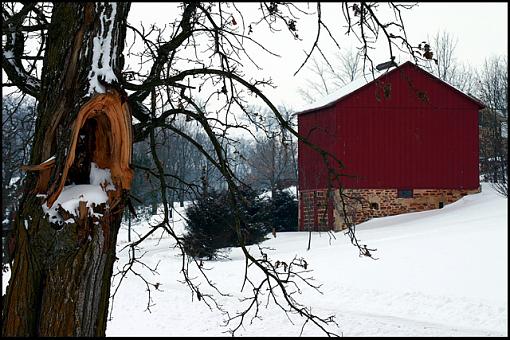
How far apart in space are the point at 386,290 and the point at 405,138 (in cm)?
1473

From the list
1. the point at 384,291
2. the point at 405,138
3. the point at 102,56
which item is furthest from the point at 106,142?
the point at 405,138

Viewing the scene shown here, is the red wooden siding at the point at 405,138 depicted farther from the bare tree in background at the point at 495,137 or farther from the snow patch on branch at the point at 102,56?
the snow patch on branch at the point at 102,56

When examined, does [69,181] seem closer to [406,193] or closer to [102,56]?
[102,56]

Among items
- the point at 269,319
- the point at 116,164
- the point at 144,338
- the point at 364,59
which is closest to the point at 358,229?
the point at 269,319

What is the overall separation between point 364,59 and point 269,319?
867 cm

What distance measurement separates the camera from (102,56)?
3861 millimetres

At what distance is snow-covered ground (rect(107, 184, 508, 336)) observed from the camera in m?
12.6

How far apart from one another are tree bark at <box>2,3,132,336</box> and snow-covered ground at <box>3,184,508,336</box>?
4.51m

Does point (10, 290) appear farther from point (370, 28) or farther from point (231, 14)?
point (370, 28)

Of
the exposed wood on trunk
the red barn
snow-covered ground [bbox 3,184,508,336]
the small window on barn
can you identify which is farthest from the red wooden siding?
the exposed wood on trunk

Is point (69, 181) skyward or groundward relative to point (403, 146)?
groundward

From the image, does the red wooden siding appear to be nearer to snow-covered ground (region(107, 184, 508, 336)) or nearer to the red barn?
the red barn

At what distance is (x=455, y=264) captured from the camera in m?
17.0

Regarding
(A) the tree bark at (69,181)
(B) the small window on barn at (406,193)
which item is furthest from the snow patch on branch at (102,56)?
(B) the small window on barn at (406,193)
